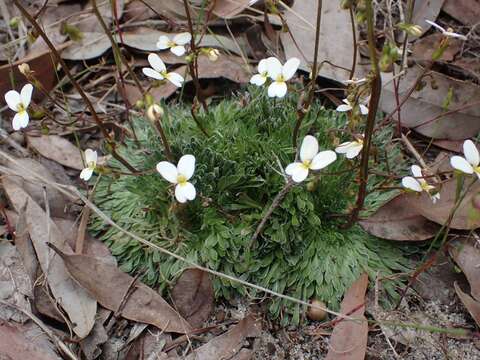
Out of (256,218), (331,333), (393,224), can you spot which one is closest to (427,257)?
(393,224)

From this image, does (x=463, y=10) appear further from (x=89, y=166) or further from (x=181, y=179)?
(x=89, y=166)

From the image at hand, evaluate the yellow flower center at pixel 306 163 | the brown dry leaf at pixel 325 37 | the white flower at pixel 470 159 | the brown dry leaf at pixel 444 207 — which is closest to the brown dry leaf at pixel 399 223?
the brown dry leaf at pixel 444 207

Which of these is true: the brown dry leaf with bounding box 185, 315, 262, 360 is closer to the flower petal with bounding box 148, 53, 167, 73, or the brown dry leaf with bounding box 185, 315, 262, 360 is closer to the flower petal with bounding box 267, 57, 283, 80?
the flower petal with bounding box 267, 57, 283, 80

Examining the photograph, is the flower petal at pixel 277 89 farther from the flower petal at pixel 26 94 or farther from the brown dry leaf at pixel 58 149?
the brown dry leaf at pixel 58 149

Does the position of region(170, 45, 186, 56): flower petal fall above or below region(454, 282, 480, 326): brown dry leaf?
above

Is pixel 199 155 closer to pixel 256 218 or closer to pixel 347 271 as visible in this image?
pixel 256 218

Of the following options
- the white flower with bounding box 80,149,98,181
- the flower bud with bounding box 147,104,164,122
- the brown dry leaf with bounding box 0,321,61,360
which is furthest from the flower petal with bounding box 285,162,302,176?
the brown dry leaf with bounding box 0,321,61,360
